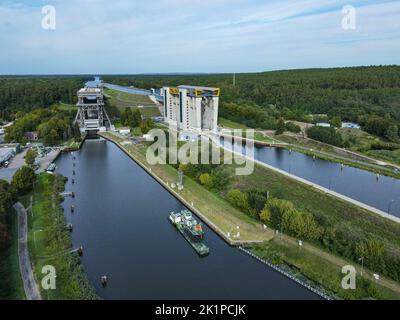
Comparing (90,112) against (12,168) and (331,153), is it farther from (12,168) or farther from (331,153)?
(331,153)

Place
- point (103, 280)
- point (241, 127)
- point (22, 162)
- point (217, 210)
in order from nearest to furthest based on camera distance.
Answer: point (103, 280)
point (217, 210)
point (22, 162)
point (241, 127)

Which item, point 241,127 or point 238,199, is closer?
point 238,199

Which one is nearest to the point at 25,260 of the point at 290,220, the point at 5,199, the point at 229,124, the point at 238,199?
the point at 5,199

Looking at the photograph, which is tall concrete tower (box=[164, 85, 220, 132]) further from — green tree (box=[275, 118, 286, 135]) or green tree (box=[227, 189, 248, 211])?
green tree (box=[227, 189, 248, 211])

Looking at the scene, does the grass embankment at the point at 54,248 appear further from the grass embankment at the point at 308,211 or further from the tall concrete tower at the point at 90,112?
the tall concrete tower at the point at 90,112

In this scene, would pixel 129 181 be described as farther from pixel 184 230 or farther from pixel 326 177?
pixel 326 177

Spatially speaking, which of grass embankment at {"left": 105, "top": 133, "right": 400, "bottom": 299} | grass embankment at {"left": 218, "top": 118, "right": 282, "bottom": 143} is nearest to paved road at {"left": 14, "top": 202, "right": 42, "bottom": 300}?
grass embankment at {"left": 105, "top": 133, "right": 400, "bottom": 299}

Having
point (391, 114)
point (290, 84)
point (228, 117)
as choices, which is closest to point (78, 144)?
point (228, 117)
